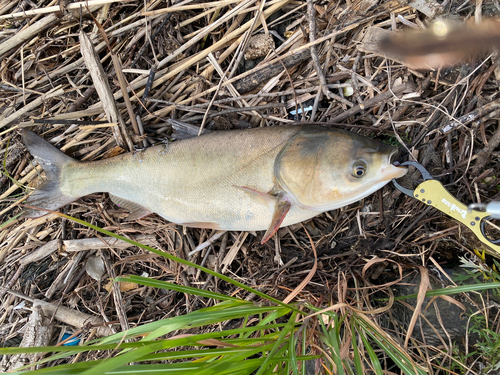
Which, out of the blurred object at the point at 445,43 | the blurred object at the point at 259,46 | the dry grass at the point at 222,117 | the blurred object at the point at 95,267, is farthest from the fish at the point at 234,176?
the blurred object at the point at 445,43

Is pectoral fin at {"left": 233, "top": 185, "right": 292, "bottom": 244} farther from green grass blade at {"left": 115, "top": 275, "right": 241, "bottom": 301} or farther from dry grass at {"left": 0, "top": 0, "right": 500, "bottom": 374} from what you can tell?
green grass blade at {"left": 115, "top": 275, "right": 241, "bottom": 301}

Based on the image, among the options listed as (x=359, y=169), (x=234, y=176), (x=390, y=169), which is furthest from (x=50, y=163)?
(x=390, y=169)

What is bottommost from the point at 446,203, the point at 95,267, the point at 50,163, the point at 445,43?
the point at 95,267

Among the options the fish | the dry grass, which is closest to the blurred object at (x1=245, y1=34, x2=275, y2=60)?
the dry grass

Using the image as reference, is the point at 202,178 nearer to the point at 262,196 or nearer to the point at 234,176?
the point at 234,176

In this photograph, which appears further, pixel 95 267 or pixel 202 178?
pixel 95 267

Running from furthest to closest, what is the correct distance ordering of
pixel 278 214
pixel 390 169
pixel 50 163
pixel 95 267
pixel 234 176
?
pixel 95 267, pixel 50 163, pixel 234 176, pixel 278 214, pixel 390 169
